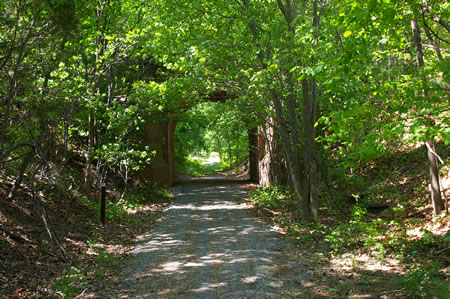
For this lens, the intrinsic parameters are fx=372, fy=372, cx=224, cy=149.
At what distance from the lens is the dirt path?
5234mm

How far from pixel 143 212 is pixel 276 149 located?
6.86 meters

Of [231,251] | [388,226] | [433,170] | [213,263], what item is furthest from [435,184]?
[213,263]

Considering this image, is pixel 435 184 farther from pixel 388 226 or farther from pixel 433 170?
pixel 388 226

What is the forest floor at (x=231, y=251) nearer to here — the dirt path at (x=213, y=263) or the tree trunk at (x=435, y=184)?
the dirt path at (x=213, y=263)

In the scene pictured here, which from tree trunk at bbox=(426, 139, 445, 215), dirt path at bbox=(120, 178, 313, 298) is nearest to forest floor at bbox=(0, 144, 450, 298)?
dirt path at bbox=(120, 178, 313, 298)

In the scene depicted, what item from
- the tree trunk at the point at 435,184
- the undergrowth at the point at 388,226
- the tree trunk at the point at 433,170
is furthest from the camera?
the tree trunk at the point at 435,184

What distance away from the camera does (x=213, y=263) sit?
6543mm

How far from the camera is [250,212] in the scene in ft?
40.1

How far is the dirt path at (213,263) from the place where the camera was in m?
5.23

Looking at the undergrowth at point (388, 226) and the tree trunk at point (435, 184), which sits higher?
the tree trunk at point (435, 184)

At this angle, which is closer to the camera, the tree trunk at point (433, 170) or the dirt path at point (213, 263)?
the dirt path at point (213, 263)

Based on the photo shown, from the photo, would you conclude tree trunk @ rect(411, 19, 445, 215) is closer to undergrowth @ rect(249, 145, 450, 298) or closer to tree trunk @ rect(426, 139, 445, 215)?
tree trunk @ rect(426, 139, 445, 215)

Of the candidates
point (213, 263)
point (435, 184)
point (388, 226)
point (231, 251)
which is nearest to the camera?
point (213, 263)

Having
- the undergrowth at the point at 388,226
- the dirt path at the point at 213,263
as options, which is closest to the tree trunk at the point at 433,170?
the undergrowth at the point at 388,226
